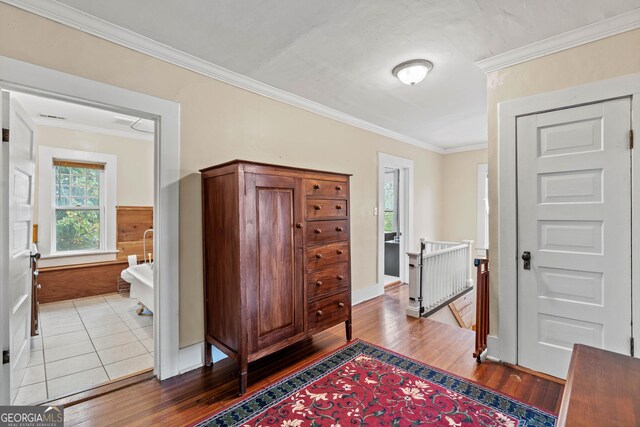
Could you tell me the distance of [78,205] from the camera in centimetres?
449

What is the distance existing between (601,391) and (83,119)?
5498mm

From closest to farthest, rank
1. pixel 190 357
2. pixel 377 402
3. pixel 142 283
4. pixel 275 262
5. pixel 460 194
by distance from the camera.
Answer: pixel 377 402 < pixel 275 262 < pixel 190 357 < pixel 142 283 < pixel 460 194

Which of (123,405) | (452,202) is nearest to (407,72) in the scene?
(123,405)

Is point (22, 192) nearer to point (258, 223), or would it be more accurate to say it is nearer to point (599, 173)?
point (258, 223)

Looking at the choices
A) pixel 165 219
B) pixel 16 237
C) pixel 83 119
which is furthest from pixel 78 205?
pixel 165 219

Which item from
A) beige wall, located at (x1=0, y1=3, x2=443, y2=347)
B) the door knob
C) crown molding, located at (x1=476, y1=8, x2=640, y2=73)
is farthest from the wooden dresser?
crown molding, located at (x1=476, y1=8, x2=640, y2=73)

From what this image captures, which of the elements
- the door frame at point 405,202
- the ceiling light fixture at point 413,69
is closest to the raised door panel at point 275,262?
the ceiling light fixture at point 413,69

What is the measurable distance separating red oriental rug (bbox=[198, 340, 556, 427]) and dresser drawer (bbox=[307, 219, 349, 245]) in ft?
3.40

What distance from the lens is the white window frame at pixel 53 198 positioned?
411 centimetres

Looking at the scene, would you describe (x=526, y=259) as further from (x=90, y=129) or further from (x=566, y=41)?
(x=90, y=129)

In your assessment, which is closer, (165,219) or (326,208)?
(165,219)

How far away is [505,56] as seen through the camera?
2.33 m

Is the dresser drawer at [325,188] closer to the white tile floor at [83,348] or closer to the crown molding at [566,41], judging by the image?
the crown molding at [566,41]

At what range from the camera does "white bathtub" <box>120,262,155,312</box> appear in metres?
3.24
